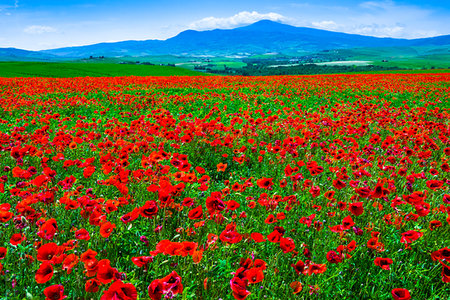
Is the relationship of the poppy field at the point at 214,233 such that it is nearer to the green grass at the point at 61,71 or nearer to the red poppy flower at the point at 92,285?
the red poppy flower at the point at 92,285

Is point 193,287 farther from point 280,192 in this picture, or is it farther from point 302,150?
point 302,150

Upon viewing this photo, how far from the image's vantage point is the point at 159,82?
1919 centimetres

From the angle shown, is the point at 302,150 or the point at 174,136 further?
the point at 302,150

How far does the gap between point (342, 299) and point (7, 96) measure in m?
15.2

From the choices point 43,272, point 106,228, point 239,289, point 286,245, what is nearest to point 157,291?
point 239,289

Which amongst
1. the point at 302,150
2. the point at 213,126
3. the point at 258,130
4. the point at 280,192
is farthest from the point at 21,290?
the point at 258,130

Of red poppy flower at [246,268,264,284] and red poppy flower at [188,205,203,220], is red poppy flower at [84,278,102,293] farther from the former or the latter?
red poppy flower at [246,268,264,284]

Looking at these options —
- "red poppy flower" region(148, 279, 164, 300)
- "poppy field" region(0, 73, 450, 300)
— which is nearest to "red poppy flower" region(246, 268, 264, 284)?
"poppy field" region(0, 73, 450, 300)

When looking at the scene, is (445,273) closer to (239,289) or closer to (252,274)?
(252,274)

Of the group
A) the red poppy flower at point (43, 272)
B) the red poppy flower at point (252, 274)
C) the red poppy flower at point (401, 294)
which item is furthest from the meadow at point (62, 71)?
the red poppy flower at point (401, 294)

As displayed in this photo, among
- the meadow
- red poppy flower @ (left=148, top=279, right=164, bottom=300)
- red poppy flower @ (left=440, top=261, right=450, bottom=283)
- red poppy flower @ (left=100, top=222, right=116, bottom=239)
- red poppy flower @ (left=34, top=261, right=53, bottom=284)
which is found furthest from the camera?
the meadow

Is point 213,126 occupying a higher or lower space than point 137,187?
higher

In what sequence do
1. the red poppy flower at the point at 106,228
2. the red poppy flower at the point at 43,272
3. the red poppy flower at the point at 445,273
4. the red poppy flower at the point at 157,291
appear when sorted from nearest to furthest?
the red poppy flower at the point at 157,291
the red poppy flower at the point at 43,272
the red poppy flower at the point at 445,273
the red poppy flower at the point at 106,228

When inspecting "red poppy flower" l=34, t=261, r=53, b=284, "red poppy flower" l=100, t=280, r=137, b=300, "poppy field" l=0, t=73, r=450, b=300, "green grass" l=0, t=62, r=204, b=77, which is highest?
"green grass" l=0, t=62, r=204, b=77
